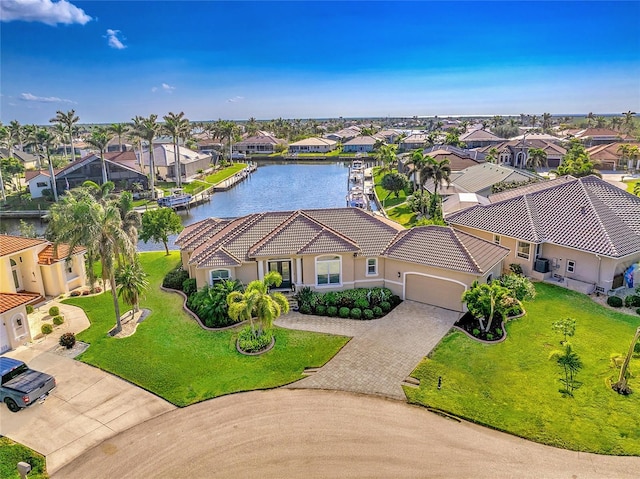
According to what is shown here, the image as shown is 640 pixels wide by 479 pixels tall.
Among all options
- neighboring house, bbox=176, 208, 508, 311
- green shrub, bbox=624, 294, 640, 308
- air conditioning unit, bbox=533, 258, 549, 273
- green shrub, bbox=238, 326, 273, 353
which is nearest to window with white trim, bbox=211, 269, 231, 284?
neighboring house, bbox=176, 208, 508, 311

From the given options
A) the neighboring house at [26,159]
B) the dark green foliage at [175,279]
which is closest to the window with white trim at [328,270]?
the dark green foliage at [175,279]

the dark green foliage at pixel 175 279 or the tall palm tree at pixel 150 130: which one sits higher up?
the tall palm tree at pixel 150 130

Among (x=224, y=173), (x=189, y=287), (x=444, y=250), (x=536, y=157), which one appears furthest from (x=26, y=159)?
(x=444, y=250)

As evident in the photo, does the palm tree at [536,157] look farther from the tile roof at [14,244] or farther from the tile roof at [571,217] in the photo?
the tile roof at [14,244]

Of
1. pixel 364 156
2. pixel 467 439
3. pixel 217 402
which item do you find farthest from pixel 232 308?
pixel 364 156

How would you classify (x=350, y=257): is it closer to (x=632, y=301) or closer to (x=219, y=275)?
(x=219, y=275)

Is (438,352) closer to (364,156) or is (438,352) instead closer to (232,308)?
(232,308)
